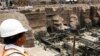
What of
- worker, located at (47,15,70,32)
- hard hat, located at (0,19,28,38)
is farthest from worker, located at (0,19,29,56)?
worker, located at (47,15,70,32)

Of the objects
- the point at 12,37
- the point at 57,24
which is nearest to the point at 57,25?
the point at 57,24

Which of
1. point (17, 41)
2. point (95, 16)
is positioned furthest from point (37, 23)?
point (17, 41)

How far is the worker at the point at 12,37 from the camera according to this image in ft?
6.56

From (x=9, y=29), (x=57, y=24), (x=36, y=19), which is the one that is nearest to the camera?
(x=9, y=29)

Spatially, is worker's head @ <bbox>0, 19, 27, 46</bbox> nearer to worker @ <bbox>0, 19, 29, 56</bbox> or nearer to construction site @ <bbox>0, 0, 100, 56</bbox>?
worker @ <bbox>0, 19, 29, 56</bbox>

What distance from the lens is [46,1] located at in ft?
66.9

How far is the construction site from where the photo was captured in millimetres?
11476

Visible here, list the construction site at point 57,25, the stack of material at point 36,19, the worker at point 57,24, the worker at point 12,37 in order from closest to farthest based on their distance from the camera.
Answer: the worker at point 12,37, the construction site at point 57,25, the stack of material at point 36,19, the worker at point 57,24

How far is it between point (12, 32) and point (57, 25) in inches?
588

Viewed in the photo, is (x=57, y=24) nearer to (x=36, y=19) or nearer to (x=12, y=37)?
A: (x=36, y=19)

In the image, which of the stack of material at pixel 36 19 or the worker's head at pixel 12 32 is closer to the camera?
the worker's head at pixel 12 32

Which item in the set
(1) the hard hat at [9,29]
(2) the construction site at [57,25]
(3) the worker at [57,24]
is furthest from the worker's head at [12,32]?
(3) the worker at [57,24]

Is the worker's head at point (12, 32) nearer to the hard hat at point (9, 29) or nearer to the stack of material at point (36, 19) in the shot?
the hard hat at point (9, 29)

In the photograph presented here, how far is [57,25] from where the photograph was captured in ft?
55.6
